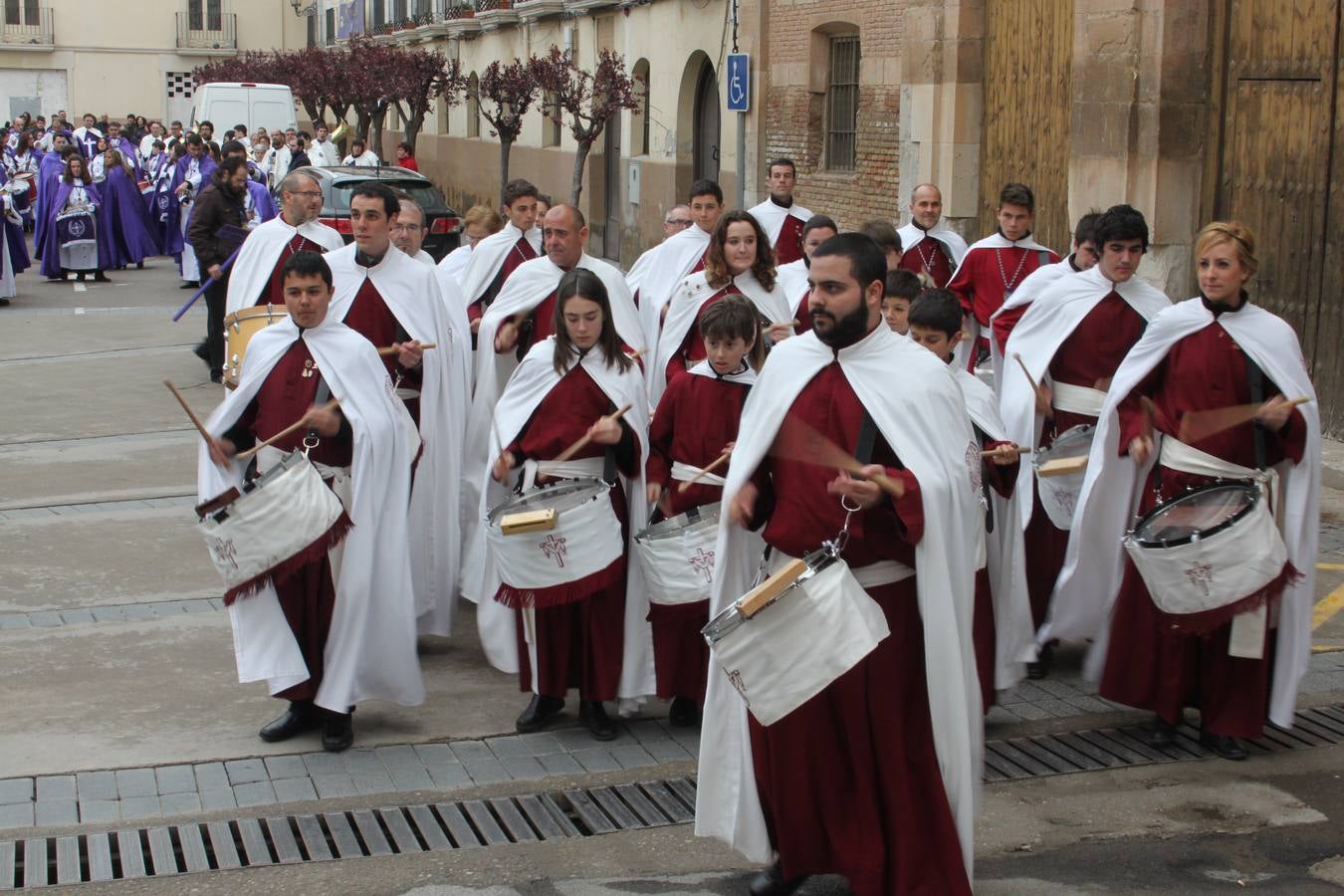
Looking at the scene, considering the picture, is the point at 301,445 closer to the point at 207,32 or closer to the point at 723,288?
the point at 723,288

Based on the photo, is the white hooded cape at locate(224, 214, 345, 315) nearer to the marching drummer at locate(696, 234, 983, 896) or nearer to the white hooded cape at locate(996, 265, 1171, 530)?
the white hooded cape at locate(996, 265, 1171, 530)

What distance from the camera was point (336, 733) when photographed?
6648 millimetres

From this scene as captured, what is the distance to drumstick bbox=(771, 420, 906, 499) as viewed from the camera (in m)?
4.73

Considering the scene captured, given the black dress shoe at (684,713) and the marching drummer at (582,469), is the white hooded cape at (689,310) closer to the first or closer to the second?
the marching drummer at (582,469)

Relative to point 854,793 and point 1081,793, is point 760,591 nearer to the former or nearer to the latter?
point 854,793

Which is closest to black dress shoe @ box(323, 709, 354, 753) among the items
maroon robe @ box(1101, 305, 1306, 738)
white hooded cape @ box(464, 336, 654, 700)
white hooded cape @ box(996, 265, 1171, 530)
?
white hooded cape @ box(464, 336, 654, 700)

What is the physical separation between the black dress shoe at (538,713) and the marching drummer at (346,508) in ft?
1.37

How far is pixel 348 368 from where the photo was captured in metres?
6.70

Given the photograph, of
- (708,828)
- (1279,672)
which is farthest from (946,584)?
(1279,672)

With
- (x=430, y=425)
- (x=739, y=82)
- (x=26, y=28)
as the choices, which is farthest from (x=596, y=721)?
(x=26, y=28)

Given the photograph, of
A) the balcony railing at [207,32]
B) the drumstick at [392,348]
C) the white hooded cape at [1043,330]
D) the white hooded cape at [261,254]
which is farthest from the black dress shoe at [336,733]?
the balcony railing at [207,32]

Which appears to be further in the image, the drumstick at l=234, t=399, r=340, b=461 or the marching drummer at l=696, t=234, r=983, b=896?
the drumstick at l=234, t=399, r=340, b=461

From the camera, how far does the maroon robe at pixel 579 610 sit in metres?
6.80

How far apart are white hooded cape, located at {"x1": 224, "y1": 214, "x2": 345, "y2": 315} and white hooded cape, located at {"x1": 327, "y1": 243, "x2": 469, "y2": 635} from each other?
1.89 meters
